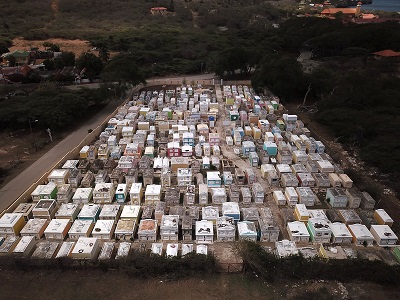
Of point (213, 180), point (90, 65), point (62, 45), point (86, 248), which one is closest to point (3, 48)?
point (62, 45)

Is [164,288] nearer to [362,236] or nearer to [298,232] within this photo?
[298,232]

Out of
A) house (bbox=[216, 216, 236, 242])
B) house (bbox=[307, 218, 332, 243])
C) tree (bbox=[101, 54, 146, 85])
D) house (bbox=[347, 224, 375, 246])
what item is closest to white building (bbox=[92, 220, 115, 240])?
house (bbox=[216, 216, 236, 242])

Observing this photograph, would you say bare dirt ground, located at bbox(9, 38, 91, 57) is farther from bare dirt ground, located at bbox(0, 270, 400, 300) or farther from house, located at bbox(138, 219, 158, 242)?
bare dirt ground, located at bbox(0, 270, 400, 300)

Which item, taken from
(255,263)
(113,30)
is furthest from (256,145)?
(113,30)

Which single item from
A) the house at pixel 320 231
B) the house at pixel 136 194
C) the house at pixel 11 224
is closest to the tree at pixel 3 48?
the house at pixel 11 224

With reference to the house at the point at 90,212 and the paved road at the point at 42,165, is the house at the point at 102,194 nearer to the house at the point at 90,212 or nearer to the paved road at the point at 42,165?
the house at the point at 90,212
